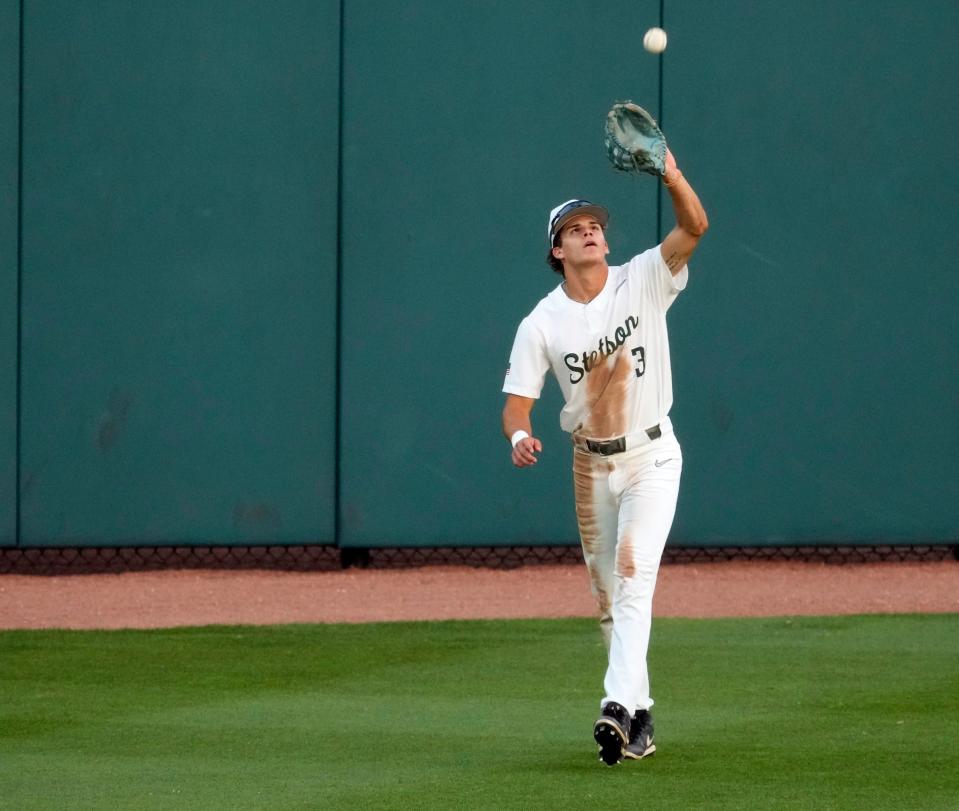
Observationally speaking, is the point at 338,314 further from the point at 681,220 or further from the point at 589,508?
the point at 681,220

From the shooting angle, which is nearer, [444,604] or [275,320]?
[444,604]

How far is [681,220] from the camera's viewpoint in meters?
6.36

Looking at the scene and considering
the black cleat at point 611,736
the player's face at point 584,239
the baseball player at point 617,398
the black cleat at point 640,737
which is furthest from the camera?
the player's face at point 584,239

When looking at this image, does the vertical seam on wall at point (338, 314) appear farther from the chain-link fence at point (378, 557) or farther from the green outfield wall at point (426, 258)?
the chain-link fence at point (378, 557)

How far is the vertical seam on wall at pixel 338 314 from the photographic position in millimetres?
12828

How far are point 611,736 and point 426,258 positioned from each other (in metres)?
7.26

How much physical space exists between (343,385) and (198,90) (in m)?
2.36

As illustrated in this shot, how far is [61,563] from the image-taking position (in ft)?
44.7

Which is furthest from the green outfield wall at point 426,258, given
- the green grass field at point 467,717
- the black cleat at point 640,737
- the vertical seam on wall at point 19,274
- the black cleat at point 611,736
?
the black cleat at point 611,736

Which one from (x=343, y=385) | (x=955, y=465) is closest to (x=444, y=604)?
(x=343, y=385)

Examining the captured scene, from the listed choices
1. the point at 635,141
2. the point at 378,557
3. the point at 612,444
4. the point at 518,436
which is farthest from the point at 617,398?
the point at 378,557

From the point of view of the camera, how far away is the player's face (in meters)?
6.62

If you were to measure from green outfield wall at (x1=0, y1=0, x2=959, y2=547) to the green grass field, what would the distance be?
9.27 ft

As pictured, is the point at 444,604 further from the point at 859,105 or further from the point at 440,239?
the point at 859,105
